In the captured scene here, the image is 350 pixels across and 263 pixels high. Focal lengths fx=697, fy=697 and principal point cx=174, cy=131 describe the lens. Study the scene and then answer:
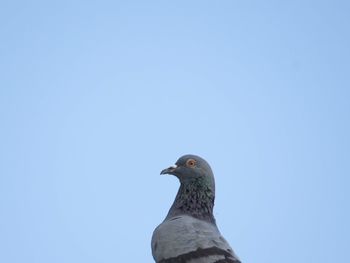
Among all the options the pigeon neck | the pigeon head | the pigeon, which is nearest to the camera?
the pigeon

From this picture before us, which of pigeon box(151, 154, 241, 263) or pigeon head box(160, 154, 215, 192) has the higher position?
pigeon head box(160, 154, 215, 192)

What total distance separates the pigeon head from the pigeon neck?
0.05 m

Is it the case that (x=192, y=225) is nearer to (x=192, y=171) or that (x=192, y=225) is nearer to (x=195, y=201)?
(x=195, y=201)

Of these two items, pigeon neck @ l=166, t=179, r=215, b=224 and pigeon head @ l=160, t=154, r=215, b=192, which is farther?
pigeon head @ l=160, t=154, r=215, b=192

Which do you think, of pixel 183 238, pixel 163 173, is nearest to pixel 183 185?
pixel 163 173

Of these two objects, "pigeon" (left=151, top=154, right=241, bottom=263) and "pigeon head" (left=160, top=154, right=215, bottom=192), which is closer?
"pigeon" (left=151, top=154, right=241, bottom=263)

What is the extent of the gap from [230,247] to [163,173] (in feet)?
5.20

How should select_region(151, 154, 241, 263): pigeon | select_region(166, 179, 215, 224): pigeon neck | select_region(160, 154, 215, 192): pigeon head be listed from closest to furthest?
select_region(151, 154, 241, 263): pigeon < select_region(166, 179, 215, 224): pigeon neck < select_region(160, 154, 215, 192): pigeon head

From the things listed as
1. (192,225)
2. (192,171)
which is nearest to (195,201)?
(192,171)

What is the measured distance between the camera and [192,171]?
9672 millimetres

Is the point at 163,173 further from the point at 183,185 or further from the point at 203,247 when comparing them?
the point at 203,247

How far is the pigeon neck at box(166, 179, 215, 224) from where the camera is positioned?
31.1 ft

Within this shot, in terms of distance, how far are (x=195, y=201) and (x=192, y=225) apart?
0.64 metres

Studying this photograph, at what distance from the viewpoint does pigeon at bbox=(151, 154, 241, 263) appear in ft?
27.6
